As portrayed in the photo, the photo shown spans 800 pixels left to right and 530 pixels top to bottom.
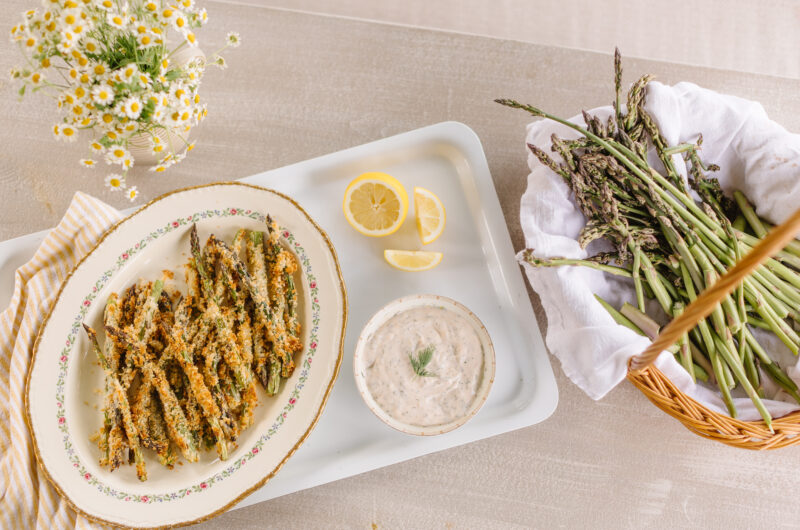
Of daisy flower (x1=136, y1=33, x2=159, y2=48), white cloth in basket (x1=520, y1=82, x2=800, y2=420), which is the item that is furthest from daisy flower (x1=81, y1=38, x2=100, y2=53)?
white cloth in basket (x1=520, y1=82, x2=800, y2=420)

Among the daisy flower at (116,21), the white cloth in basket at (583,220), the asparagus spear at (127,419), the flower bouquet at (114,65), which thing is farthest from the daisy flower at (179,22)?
the white cloth in basket at (583,220)

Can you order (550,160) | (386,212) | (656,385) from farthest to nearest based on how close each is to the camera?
(386,212) → (550,160) → (656,385)

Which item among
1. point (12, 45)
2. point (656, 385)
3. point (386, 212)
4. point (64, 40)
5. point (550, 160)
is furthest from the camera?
point (12, 45)

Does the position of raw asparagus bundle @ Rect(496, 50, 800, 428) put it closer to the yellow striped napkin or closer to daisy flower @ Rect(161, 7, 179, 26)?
daisy flower @ Rect(161, 7, 179, 26)

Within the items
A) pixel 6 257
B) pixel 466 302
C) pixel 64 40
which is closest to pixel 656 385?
pixel 466 302

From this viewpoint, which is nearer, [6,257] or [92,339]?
[92,339]

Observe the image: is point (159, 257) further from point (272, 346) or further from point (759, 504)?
point (759, 504)
